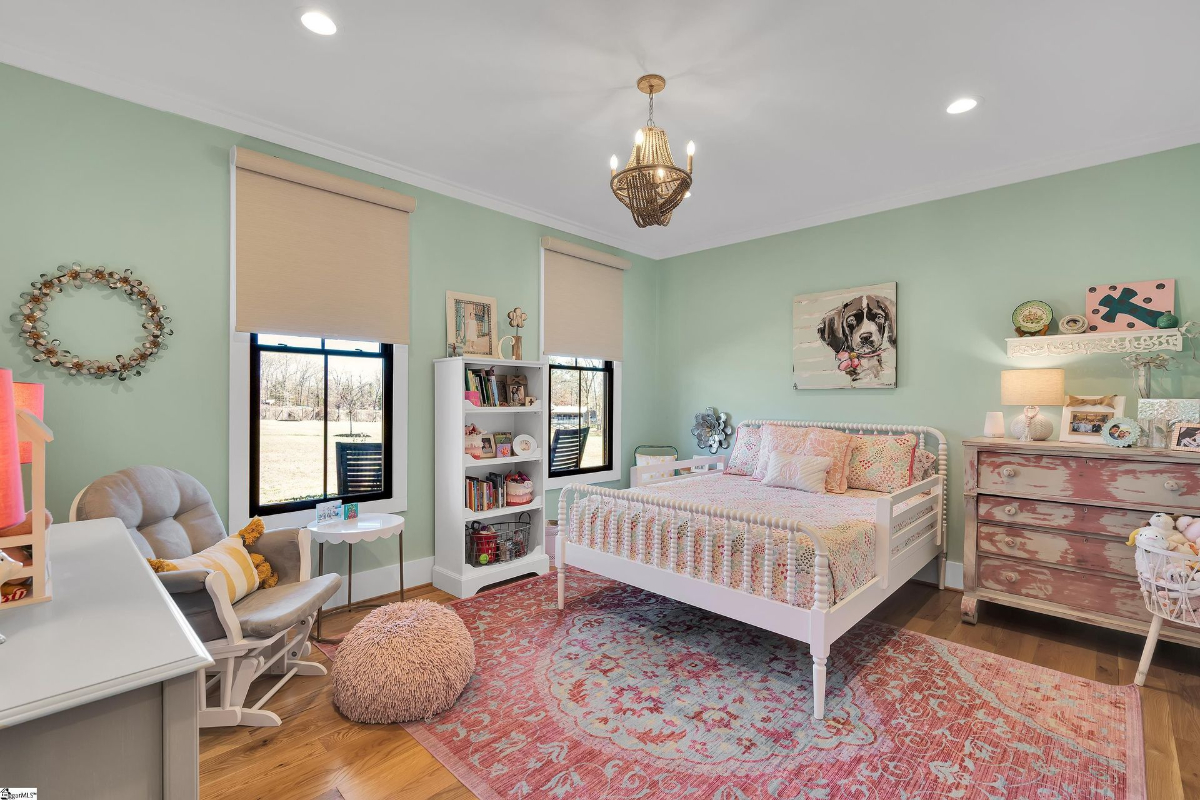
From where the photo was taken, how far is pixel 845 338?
4148mm

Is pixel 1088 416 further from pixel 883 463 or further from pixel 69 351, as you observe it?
pixel 69 351

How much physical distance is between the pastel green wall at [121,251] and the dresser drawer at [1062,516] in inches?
155

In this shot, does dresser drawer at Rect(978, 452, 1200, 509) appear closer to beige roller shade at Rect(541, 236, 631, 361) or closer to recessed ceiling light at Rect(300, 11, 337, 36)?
beige roller shade at Rect(541, 236, 631, 361)

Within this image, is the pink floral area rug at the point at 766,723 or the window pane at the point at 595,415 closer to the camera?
the pink floral area rug at the point at 766,723

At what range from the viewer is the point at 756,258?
471 centimetres

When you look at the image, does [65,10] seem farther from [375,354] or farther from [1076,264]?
[1076,264]

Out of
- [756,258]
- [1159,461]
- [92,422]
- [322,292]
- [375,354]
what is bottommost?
[1159,461]

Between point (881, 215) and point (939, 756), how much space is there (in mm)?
3409

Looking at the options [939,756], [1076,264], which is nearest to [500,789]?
[939,756]

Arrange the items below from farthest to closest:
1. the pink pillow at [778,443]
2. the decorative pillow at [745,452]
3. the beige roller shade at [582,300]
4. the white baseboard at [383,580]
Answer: the beige roller shade at [582,300], the decorative pillow at [745,452], the pink pillow at [778,443], the white baseboard at [383,580]

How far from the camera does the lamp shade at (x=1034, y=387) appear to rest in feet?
10.2

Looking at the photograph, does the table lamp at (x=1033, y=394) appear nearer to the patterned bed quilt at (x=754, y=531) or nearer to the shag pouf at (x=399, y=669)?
the patterned bed quilt at (x=754, y=531)

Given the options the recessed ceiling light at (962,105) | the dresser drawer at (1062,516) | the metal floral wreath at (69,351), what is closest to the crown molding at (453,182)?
A: the metal floral wreath at (69,351)

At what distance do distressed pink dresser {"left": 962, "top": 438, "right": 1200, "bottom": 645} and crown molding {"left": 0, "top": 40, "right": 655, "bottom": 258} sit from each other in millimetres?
3530
